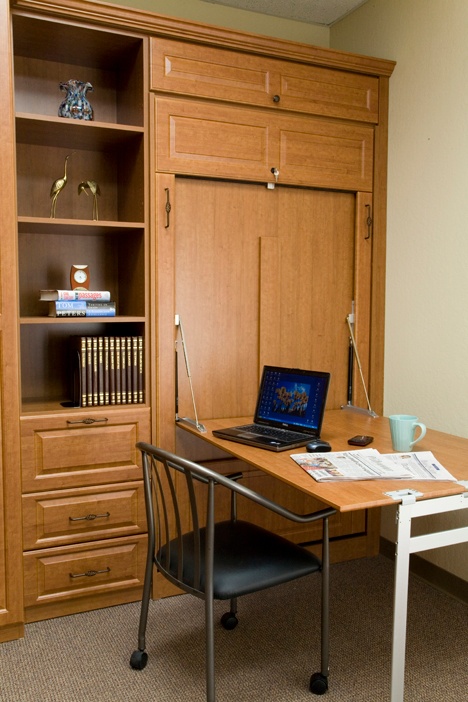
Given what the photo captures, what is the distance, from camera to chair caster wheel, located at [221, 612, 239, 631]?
243cm

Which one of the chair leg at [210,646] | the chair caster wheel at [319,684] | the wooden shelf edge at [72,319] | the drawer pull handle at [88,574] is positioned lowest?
the chair caster wheel at [319,684]

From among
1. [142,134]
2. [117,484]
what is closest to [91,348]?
[117,484]

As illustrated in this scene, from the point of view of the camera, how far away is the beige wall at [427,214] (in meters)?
2.60

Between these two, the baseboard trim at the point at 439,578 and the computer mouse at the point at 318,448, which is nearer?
the computer mouse at the point at 318,448

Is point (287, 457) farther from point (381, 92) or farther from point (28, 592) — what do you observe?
point (381, 92)

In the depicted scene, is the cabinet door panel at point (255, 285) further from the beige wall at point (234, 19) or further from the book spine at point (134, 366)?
the beige wall at point (234, 19)

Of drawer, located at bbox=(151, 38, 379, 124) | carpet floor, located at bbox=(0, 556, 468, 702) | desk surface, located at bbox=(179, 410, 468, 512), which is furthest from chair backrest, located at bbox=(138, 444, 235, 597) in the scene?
drawer, located at bbox=(151, 38, 379, 124)

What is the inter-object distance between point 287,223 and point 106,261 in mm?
862

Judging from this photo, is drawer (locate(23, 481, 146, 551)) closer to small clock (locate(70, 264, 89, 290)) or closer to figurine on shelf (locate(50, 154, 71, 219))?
small clock (locate(70, 264, 89, 290))

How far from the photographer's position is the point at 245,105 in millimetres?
2709

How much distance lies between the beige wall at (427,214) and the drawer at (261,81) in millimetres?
211

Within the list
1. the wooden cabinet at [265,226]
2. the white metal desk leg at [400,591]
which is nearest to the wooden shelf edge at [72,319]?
the wooden cabinet at [265,226]

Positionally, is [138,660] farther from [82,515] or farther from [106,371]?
[106,371]

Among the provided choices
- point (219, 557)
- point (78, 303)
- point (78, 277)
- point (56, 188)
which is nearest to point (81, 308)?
point (78, 303)
